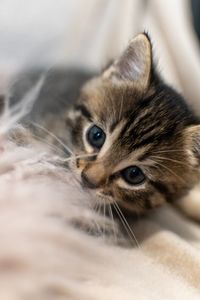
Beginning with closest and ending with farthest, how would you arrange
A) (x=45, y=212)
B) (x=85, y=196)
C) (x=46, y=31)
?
(x=45, y=212) → (x=85, y=196) → (x=46, y=31)

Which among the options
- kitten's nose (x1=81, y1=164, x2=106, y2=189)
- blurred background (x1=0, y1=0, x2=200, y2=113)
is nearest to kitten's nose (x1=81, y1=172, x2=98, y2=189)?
kitten's nose (x1=81, y1=164, x2=106, y2=189)

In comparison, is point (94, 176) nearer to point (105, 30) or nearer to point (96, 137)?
point (96, 137)

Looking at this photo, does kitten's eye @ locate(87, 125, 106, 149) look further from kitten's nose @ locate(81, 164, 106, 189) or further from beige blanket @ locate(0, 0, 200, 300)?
beige blanket @ locate(0, 0, 200, 300)

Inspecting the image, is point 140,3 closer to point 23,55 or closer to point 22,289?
point 23,55

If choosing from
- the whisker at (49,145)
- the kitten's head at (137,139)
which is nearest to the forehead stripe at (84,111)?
the kitten's head at (137,139)

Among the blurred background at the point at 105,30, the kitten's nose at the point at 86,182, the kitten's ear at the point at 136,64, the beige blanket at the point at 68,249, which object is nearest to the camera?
the beige blanket at the point at 68,249

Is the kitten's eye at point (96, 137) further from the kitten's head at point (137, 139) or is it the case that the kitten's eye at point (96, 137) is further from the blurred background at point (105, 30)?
the blurred background at point (105, 30)

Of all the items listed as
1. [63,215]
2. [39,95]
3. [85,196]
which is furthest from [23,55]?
[63,215]
